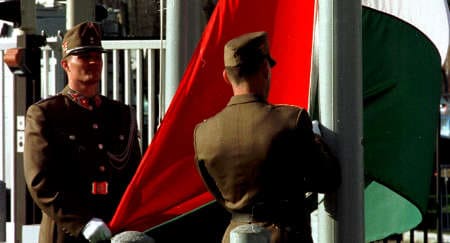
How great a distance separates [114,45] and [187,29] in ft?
9.94

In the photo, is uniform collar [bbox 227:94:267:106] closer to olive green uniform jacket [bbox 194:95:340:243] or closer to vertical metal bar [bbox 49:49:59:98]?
olive green uniform jacket [bbox 194:95:340:243]

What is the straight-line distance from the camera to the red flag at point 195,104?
5.93 metres

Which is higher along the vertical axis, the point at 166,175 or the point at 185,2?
the point at 185,2

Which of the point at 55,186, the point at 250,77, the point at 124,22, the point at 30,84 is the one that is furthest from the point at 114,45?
the point at 124,22

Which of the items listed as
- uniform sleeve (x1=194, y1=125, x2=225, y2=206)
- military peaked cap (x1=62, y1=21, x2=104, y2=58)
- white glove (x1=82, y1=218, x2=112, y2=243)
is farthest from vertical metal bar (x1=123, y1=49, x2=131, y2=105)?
uniform sleeve (x1=194, y1=125, x2=225, y2=206)

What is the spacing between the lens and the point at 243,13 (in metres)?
5.99

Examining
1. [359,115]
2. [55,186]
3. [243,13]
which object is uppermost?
[243,13]

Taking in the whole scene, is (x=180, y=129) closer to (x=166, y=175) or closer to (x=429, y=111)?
(x=166, y=175)

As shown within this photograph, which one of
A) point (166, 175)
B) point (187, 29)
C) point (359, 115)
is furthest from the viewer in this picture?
point (187, 29)

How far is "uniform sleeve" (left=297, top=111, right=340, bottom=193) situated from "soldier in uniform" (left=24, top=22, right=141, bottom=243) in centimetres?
119

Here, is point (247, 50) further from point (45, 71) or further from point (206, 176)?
point (45, 71)

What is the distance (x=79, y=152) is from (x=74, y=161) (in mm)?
51

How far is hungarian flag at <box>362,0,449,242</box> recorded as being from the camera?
19.8 feet

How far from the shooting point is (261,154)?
527 cm
